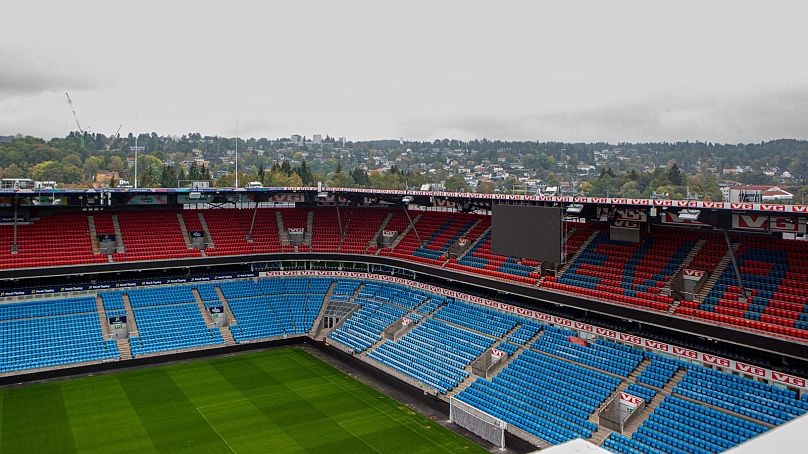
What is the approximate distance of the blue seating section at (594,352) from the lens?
90.9 ft

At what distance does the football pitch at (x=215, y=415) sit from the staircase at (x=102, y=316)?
12.0 feet

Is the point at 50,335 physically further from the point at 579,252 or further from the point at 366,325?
the point at 579,252

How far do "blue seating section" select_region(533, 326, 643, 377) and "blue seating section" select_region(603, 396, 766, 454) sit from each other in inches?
128

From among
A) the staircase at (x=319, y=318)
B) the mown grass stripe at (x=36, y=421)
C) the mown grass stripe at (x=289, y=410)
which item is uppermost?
the staircase at (x=319, y=318)

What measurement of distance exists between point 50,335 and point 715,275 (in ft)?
118

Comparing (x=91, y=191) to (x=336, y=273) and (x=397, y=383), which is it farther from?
(x=397, y=383)

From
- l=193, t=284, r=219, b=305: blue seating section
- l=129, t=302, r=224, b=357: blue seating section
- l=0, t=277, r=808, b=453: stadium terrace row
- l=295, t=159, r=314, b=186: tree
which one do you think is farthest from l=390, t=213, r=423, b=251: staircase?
l=295, t=159, r=314, b=186: tree

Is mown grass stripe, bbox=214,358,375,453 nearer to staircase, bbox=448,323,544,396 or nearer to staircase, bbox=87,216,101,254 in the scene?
staircase, bbox=448,323,544,396

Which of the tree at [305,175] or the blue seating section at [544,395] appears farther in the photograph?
the tree at [305,175]

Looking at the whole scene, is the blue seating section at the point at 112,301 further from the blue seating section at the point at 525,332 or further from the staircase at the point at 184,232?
the blue seating section at the point at 525,332

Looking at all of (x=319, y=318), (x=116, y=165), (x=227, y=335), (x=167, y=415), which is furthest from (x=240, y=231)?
(x=116, y=165)

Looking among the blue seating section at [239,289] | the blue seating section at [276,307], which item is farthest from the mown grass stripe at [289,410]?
the blue seating section at [239,289]

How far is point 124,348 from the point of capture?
36594mm

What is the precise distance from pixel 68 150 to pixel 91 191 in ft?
215
